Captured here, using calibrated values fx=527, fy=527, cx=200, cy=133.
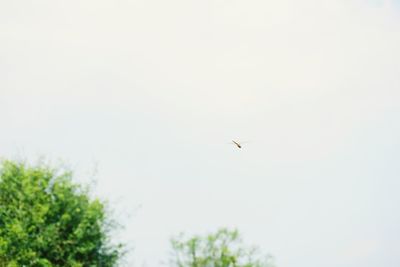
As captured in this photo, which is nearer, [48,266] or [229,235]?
[48,266]

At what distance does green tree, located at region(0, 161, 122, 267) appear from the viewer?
3491 cm

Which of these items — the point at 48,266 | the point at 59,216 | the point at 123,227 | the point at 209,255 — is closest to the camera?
the point at 48,266

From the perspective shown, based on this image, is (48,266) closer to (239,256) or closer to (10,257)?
(10,257)

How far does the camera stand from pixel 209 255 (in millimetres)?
63562

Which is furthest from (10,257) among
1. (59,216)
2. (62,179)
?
(62,179)

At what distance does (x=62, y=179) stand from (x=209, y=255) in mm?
29511

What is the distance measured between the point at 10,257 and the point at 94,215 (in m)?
6.17

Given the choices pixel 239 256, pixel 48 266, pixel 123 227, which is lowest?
pixel 48 266

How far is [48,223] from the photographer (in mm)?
36719

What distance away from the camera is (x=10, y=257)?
3491cm

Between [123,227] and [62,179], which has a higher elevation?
[62,179]

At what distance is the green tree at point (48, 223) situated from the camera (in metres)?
34.9

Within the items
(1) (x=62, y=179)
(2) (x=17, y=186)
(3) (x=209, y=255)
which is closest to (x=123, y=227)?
(1) (x=62, y=179)

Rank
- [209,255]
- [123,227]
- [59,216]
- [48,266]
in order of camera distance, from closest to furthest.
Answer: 1. [48,266]
2. [59,216]
3. [123,227]
4. [209,255]
